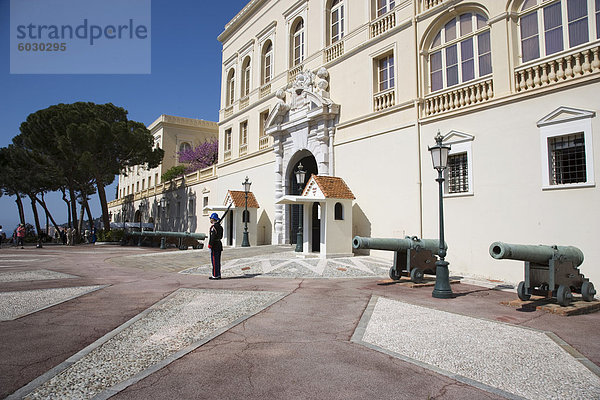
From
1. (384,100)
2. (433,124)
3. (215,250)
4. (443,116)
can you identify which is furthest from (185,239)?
(443,116)

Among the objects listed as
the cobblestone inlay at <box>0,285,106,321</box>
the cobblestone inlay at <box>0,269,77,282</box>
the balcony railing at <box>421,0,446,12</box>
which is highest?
the balcony railing at <box>421,0,446,12</box>

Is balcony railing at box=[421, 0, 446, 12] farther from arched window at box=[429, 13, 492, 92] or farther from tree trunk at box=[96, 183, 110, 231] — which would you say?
tree trunk at box=[96, 183, 110, 231]

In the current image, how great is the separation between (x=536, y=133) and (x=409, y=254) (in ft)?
15.4

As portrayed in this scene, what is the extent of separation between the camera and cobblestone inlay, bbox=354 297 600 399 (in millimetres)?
3404

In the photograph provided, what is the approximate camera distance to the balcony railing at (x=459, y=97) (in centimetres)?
1127

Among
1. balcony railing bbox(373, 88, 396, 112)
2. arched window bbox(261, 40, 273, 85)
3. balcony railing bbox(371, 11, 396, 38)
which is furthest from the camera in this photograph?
arched window bbox(261, 40, 273, 85)

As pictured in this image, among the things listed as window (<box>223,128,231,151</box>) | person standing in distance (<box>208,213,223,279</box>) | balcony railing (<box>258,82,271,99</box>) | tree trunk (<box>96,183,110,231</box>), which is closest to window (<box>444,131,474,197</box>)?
person standing in distance (<box>208,213,223,279</box>)

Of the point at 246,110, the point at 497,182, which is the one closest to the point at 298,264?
the point at 497,182

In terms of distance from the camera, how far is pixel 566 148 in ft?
30.9

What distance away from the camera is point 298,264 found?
12.4 meters

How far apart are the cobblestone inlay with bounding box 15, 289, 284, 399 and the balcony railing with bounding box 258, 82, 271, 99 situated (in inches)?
658

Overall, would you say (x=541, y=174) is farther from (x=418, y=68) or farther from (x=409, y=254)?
(x=418, y=68)

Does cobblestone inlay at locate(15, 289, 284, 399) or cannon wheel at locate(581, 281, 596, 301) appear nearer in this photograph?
cobblestone inlay at locate(15, 289, 284, 399)

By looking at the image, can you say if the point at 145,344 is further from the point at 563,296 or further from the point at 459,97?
the point at 459,97
